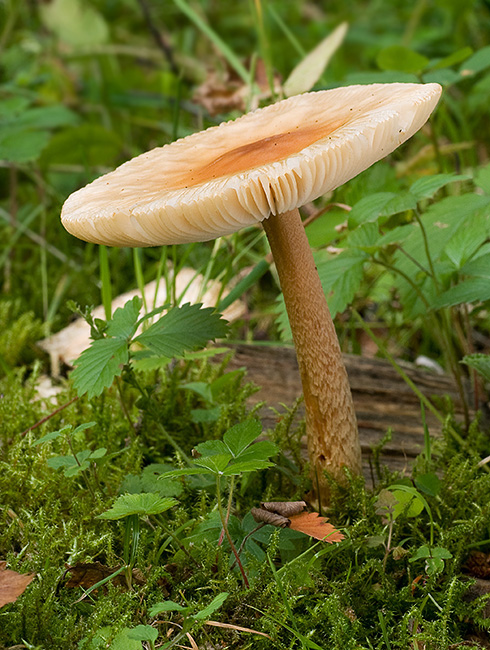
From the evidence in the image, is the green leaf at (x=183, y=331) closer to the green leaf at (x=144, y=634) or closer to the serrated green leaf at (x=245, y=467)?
the serrated green leaf at (x=245, y=467)

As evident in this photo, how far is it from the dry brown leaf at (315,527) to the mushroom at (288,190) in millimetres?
231

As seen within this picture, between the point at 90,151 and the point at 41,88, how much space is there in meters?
1.41

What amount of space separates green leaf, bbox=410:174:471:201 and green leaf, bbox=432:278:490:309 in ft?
0.96

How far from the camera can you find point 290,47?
19.2 ft

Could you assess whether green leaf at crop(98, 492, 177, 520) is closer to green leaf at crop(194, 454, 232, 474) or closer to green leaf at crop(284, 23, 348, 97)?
green leaf at crop(194, 454, 232, 474)

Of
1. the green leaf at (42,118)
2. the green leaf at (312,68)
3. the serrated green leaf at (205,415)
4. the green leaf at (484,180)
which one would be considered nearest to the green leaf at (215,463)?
the serrated green leaf at (205,415)

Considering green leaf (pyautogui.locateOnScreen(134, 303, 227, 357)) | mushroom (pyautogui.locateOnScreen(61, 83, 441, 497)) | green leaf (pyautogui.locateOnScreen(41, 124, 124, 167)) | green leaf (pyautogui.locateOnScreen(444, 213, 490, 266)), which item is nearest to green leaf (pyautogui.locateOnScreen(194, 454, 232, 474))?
green leaf (pyautogui.locateOnScreen(134, 303, 227, 357))

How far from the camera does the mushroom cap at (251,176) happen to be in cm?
133

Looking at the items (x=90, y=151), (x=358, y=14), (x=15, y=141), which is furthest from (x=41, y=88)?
(x=358, y=14)

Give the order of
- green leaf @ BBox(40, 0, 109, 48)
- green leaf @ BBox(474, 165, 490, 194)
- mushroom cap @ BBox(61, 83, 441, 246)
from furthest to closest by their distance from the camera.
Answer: green leaf @ BBox(40, 0, 109, 48) < green leaf @ BBox(474, 165, 490, 194) < mushroom cap @ BBox(61, 83, 441, 246)

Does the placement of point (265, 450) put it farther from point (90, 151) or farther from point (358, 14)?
point (358, 14)

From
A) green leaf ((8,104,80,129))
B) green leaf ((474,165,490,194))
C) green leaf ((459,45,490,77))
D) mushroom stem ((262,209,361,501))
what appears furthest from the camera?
green leaf ((8,104,80,129))

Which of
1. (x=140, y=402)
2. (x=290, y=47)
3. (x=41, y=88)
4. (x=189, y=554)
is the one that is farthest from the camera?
(x=290, y=47)

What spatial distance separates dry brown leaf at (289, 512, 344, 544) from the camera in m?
1.53
